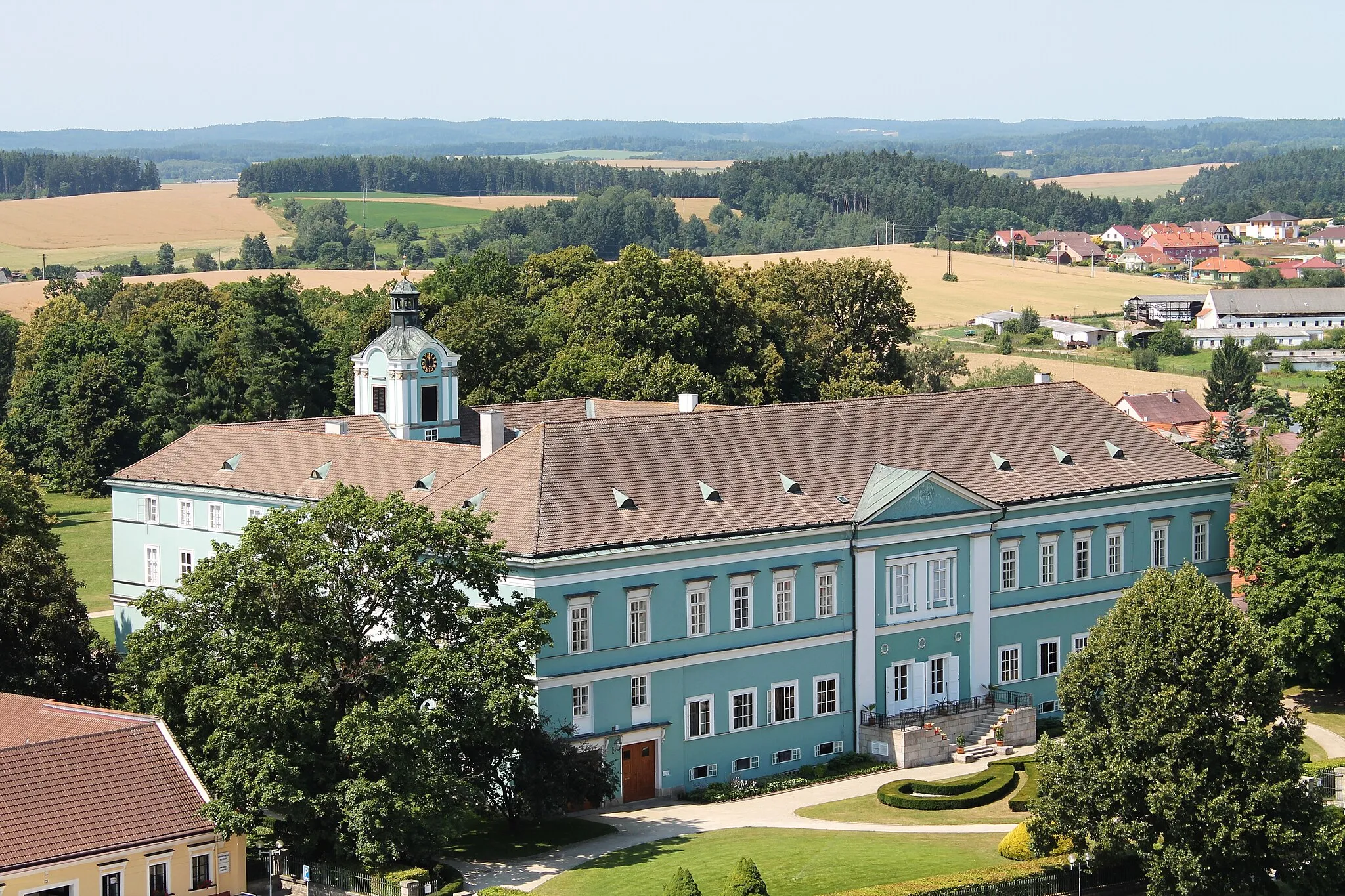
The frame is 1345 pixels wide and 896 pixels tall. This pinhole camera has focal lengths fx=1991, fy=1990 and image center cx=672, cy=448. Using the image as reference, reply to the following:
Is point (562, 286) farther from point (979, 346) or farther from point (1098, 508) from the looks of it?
point (1098, 508)

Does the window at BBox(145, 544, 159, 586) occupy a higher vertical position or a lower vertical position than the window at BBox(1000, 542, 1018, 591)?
lower

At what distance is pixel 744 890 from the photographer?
4262 centimetres

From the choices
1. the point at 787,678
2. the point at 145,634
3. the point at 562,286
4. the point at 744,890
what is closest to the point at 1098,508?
the point at 787,678

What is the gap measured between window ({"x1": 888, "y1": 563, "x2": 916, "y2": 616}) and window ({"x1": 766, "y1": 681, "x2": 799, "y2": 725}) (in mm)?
4339

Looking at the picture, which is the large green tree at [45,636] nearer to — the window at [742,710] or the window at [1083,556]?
the window at [742,710]

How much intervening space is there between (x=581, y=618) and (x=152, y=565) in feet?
79.2

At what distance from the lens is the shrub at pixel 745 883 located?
4262 centimetres

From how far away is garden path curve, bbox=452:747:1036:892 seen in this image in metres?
48.0

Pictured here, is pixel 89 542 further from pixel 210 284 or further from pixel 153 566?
pixel 210 284

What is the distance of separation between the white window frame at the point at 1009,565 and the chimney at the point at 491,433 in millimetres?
16313

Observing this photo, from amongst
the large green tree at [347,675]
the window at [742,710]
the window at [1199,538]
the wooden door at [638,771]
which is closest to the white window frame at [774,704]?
the window at [742,710]

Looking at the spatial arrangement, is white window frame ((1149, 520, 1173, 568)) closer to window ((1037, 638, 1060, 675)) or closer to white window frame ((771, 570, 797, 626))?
window ((1037, 638, 1060, 675))

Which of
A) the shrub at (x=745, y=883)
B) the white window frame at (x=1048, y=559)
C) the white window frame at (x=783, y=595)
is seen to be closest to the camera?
the shrub at (x=745, y=883)

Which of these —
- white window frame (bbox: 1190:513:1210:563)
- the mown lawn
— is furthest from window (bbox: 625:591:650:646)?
the mown lawn
